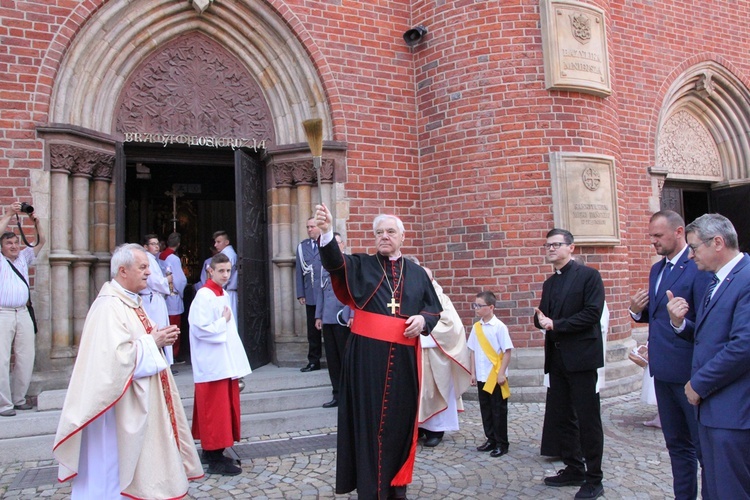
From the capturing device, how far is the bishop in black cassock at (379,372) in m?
3.68

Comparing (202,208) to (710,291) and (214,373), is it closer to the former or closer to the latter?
(214,373)

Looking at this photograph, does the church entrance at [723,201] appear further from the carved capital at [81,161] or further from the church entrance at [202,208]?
the carved capital at [81,161]

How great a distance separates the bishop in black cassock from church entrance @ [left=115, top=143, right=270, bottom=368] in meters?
3.56

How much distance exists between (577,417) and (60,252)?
533 cm

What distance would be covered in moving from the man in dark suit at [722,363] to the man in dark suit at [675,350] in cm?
47

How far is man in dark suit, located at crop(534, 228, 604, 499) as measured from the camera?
4.12 meters

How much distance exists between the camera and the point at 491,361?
524cm

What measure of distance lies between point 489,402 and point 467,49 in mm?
4636

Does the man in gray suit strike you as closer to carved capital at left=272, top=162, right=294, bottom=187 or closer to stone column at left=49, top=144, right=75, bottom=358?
carved capital at left=272, top=162, right=294, bottom=187

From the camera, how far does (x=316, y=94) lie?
300 inches

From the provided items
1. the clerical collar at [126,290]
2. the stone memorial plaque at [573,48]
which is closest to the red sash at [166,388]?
the clerical collar at [126,290]

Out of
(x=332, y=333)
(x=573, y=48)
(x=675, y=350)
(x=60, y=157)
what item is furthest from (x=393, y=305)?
(x=573, y=48)

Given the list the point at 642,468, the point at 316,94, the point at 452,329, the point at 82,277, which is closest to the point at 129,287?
the point at 452,329

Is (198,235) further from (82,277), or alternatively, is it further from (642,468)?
(642,468)
